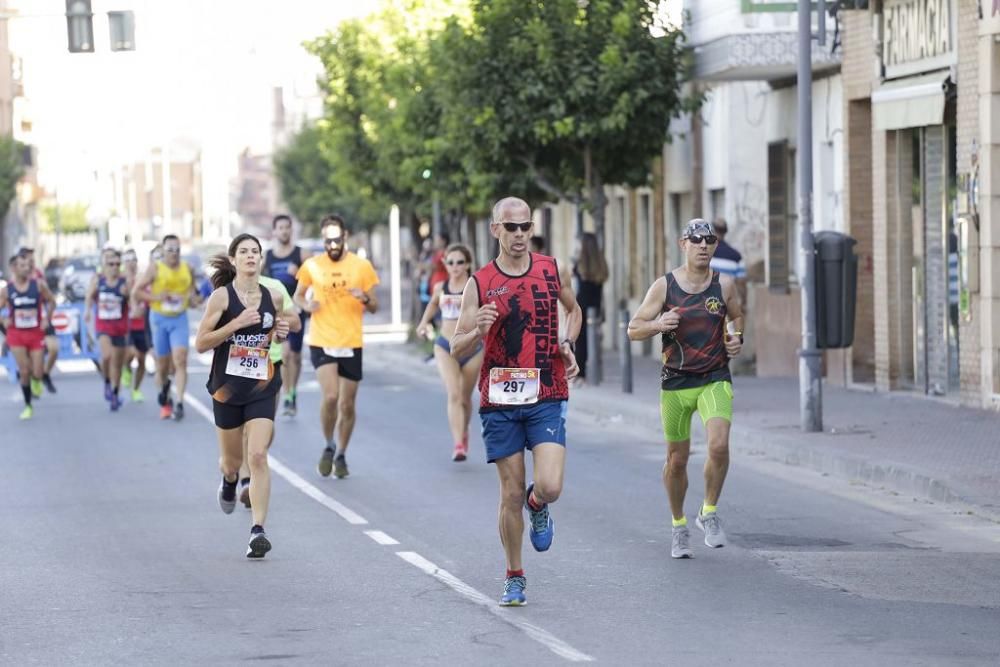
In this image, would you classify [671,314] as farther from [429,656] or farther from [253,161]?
[253,161]

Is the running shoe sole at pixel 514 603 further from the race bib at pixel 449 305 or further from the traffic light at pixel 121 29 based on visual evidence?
the traffic light at pixel 121 29

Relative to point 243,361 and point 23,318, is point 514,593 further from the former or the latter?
point 23,318

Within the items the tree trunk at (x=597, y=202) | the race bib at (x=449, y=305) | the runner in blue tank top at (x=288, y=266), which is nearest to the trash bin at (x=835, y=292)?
the race bib at (x=449, y=305)

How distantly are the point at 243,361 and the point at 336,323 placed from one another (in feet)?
13.6

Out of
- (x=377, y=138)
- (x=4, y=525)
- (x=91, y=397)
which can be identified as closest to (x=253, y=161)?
(x=377, y=138)

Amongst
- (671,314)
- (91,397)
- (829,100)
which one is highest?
(829,100)

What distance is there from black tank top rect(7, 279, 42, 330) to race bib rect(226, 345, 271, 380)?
11.6 meters

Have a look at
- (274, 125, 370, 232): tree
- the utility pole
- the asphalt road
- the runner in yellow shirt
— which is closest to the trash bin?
the utility pole

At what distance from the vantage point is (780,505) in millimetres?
13641

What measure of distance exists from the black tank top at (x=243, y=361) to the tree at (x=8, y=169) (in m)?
72.6

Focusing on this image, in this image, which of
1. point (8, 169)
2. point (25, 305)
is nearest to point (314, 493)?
point (25, 305)

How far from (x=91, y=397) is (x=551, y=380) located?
1767 cm

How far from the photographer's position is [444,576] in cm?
1057

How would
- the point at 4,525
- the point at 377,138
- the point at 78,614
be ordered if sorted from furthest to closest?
the point at 377,138 < the point at 4,525 < the point at 78,614
